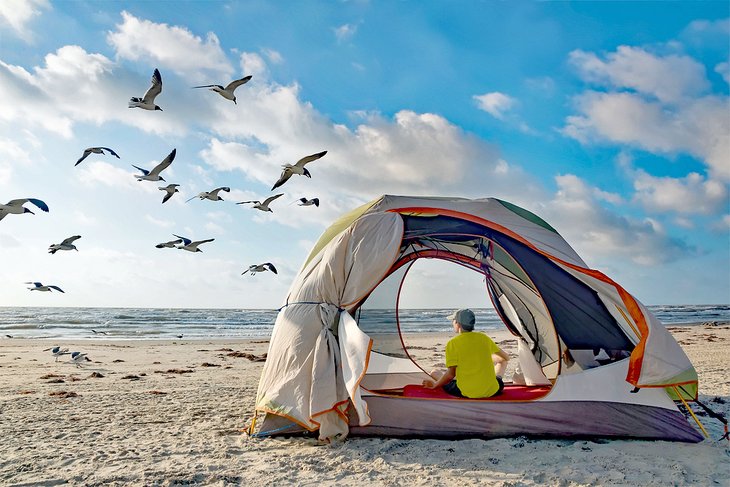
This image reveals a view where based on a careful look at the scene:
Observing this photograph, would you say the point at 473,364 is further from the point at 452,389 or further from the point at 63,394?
the point at 63,394

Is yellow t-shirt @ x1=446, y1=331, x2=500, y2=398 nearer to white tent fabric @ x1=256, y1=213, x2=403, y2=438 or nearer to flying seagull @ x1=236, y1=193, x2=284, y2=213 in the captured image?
white tent fabric @ x1=256, y1=213, x2=403, y2=438

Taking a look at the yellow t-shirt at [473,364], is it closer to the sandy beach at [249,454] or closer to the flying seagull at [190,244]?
the sandy beach at [249,454]

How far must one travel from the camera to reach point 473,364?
18.0 ft

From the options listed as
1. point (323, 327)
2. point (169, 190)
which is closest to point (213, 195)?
point (169, 190)

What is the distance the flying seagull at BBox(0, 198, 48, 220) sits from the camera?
8734mm

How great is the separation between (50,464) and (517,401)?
4.15 meters

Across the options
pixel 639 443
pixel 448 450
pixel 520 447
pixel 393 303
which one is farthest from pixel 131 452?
pixel 639 443

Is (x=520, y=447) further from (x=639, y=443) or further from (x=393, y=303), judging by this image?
(x=393, y=303)

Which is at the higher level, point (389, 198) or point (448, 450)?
point (389, 198)

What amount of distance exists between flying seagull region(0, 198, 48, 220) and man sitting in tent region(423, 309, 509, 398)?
7089mm

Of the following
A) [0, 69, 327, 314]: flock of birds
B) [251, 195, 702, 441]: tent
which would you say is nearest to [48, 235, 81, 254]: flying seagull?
[0, 69, 327, 314]: flock of birds

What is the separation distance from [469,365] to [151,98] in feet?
22.0

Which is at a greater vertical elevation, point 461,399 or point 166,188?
point 166,188

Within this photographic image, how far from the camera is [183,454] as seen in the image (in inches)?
185
